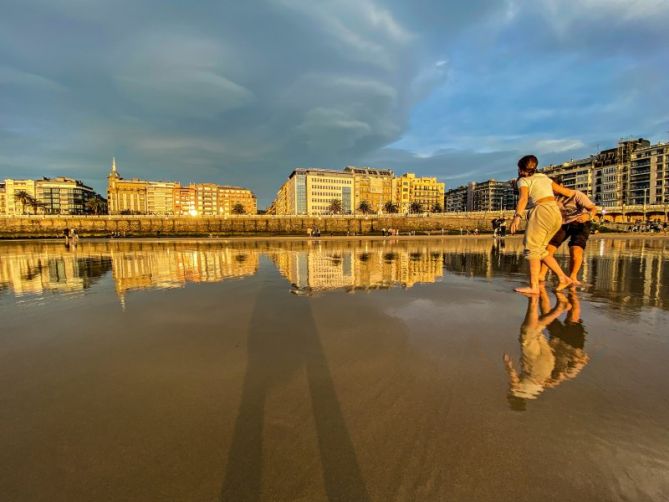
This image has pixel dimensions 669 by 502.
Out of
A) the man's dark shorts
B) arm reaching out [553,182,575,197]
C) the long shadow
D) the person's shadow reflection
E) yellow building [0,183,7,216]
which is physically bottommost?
the long shadow

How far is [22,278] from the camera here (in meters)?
9.89

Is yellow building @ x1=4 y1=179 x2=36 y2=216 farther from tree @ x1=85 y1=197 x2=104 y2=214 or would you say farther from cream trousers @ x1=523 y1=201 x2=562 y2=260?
cream trousers @ x1=523 y1=201 x2=562 y2=260

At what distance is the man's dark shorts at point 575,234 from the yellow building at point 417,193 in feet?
468

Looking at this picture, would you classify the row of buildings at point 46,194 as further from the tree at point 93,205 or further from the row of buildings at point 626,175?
the row of buildings at point 626,175

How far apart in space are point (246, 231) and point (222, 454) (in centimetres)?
7079

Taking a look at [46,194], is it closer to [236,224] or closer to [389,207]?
[236,224]

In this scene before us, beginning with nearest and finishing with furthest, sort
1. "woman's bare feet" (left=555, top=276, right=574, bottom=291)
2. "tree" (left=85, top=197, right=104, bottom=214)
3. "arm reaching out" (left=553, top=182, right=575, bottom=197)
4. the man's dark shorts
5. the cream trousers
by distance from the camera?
the cream trousers
"arm reaching out" (left=553, top=182, right=575, bottom=197)
"woman's bare feet" (left=555, top=276, right=574, bottom=291)
the man's dark shorts
"tree" (left=85, top=197, right=104, bottom=214)

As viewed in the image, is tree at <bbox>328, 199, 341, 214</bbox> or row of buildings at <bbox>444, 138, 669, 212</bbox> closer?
row of buildings at <bbox>444, 138, 669, 212</bbox>

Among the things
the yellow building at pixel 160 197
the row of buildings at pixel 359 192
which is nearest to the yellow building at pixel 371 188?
the row of buildings at pixel 359 192

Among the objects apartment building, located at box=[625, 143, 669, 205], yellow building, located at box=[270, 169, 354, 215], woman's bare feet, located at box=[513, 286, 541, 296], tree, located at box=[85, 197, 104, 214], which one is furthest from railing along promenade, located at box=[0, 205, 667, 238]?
tree, located at box=[85, 197, 104, 214]

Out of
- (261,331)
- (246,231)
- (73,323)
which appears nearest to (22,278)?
(73,323)

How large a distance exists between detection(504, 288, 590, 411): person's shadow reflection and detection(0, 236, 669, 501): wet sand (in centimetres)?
4

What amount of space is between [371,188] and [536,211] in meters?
142

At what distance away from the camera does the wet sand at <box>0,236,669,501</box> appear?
1851mm
